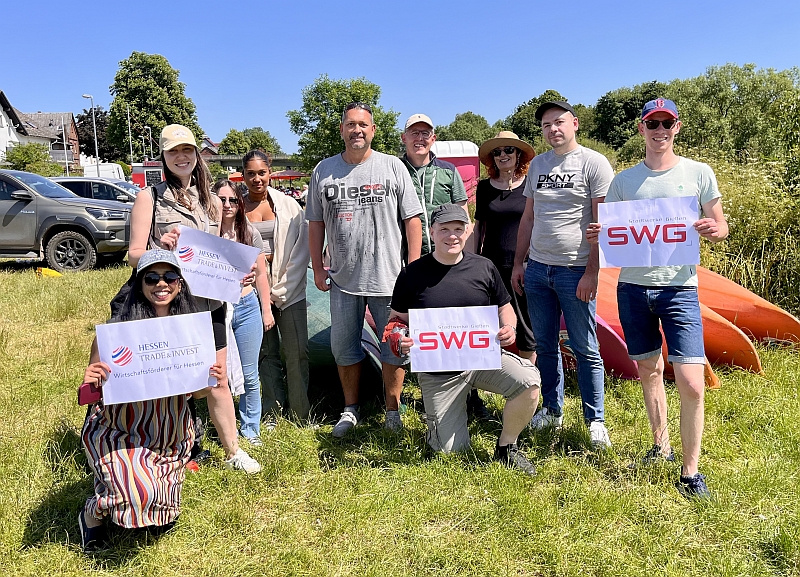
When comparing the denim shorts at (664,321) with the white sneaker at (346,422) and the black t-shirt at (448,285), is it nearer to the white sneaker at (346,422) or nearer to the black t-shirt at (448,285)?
the black t-shirt at (448,285)

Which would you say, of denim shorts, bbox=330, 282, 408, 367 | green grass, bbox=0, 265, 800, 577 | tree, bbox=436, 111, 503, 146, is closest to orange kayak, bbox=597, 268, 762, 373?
green grass, bbox=0, 265, 800, 577

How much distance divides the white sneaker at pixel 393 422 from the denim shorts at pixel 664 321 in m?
1.65

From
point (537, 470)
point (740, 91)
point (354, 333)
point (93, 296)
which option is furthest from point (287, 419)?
point (740, 91)

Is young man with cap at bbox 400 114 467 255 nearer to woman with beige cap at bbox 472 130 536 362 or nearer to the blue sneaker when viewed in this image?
woman with beige cap at bbox 472 130 536 362

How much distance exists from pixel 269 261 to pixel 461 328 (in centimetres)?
148

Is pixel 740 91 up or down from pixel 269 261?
up

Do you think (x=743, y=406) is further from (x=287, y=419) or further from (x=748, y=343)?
(x=287, y=419)

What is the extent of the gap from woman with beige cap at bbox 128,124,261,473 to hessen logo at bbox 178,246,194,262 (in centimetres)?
5

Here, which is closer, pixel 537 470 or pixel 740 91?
pixel 537 470

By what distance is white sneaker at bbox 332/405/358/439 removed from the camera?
3.91m

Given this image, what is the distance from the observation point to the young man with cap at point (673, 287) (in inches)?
113

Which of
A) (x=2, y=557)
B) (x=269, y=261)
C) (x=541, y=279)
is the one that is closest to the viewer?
(x=2, y=557)

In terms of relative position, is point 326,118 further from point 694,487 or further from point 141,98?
point 694,487

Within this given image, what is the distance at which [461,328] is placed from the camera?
10.6 ft
